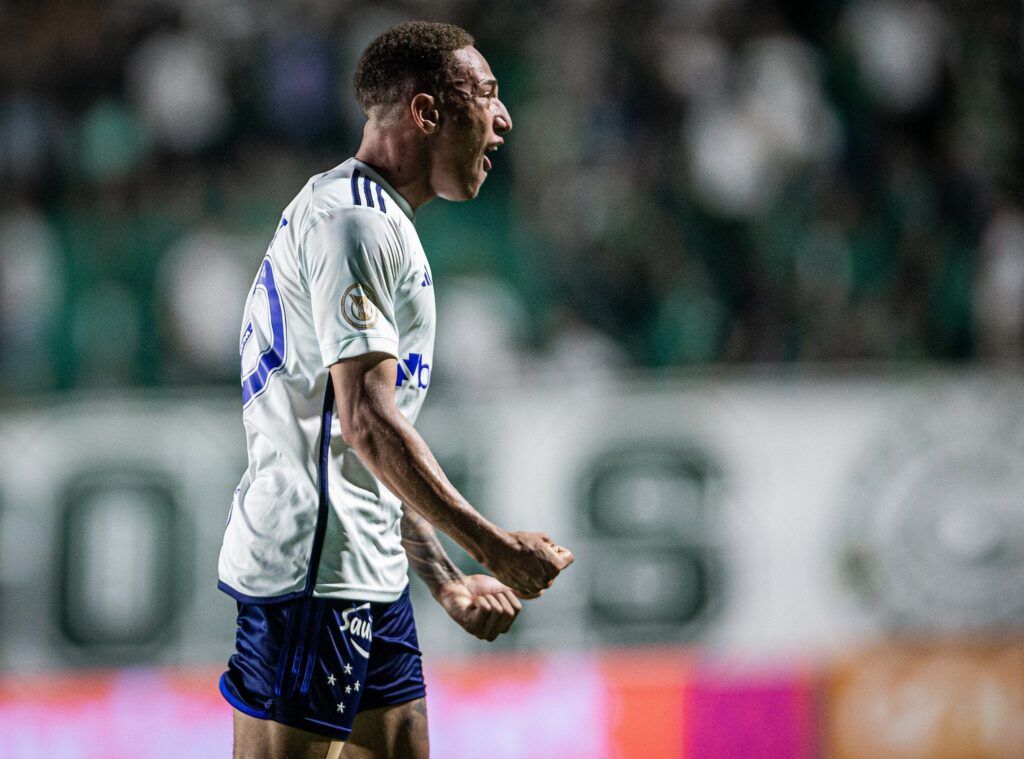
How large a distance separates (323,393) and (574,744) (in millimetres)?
3797

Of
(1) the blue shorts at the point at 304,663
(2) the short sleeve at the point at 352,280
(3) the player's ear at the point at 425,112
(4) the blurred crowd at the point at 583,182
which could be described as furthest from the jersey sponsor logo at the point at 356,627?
(4) the blurred crowd at the point at 583,182

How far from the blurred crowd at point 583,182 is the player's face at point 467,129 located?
146 inches

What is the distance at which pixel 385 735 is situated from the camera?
2.91 metres

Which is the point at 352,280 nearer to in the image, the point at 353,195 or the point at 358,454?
the point at 353,195

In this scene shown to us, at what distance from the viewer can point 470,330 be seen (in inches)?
281

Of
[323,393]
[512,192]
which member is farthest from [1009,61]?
[323,393]

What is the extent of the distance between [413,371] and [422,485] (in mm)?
433

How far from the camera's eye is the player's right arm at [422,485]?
242 cm

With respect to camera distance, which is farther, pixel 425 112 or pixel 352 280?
pixel 425 112

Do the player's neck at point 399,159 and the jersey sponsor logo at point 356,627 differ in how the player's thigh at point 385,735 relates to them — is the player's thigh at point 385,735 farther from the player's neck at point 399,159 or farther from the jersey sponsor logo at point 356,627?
the player's neck at point 399,159

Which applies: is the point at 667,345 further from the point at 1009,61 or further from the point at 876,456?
the point at 1009,61

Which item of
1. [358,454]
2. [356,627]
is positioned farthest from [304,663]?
[358,454]

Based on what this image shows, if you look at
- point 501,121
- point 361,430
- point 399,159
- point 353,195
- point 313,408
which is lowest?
point 361,430

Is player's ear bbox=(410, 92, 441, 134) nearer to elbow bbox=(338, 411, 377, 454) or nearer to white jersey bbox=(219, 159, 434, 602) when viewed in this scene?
white jersey bbox=(219, 159, 434, 602)
